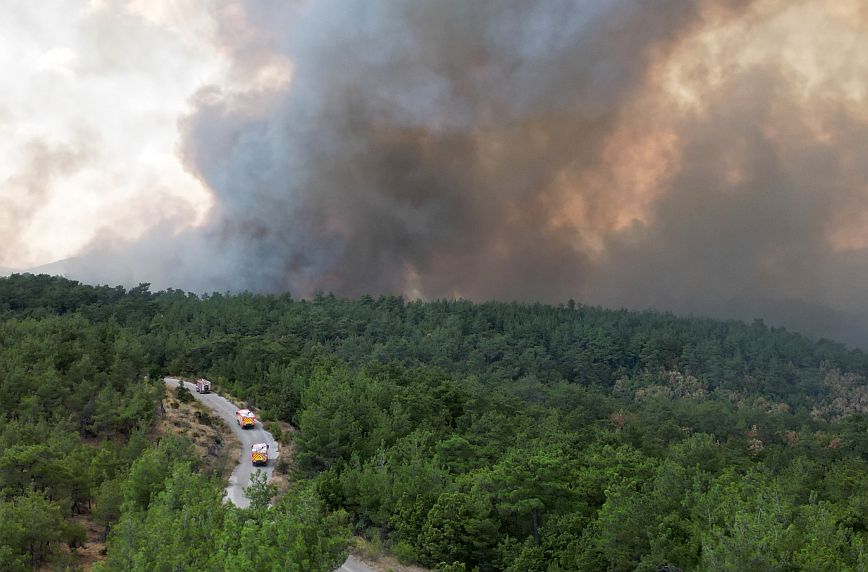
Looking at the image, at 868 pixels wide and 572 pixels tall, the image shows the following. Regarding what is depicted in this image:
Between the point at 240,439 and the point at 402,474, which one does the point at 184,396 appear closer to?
the point at 240,439

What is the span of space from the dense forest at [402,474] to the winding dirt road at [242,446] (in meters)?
3.16

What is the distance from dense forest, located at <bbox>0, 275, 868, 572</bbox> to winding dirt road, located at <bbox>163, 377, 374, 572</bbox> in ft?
10.4

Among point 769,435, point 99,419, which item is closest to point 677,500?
point 99,419

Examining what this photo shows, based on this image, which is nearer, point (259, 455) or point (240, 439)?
point (259, 455)

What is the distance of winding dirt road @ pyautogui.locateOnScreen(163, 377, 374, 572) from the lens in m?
48.4

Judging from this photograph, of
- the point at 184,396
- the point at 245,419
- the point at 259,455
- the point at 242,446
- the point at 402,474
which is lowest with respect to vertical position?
the point at 259,455

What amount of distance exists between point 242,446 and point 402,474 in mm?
27683

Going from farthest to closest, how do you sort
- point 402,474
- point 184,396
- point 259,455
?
point 184,396 < point 259,455 < point 402,474

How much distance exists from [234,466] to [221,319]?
89721 millimetres

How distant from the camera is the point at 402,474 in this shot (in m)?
49.3

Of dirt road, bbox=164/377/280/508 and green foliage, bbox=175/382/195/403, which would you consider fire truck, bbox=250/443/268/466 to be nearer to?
dirt road, bbox=164/377/280/508

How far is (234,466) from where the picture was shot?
208ft

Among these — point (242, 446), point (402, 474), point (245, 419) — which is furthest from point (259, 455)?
point (402, 474)

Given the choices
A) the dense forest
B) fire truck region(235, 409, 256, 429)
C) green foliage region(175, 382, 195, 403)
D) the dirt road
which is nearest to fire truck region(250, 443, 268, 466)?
the dirt road
